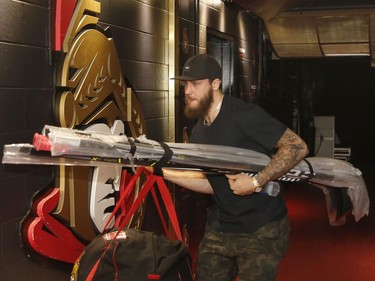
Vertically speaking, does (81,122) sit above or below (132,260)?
above

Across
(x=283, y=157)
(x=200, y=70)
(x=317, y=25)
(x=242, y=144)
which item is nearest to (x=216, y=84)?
(x=200, y=70)

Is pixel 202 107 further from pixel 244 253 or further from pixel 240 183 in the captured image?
pixel 244 253

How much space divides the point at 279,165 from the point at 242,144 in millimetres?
174

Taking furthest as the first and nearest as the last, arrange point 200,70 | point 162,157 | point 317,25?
point 317,25
point 200,70
point 162,157

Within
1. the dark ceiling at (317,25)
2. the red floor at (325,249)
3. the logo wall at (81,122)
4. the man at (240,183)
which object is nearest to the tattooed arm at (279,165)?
the man at (240,183)

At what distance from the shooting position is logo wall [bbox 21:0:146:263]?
8.76 feet

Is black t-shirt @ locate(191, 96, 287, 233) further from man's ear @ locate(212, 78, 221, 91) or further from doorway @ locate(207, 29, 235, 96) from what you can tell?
doorway @ locate(207, 29, 235, 96)

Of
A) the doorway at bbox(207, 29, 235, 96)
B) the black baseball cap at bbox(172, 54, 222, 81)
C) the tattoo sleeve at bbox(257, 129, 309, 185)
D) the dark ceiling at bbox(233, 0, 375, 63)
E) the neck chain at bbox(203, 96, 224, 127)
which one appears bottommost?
the tattoo sleeve at bbox(257, 129, 309, 185)

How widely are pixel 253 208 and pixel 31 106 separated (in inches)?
43.1

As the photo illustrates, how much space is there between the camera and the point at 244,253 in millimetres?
2250

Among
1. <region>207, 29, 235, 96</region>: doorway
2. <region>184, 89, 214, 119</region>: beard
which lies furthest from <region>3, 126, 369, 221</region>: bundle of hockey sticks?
<region>207, 29, 235, 96</region>: doorway

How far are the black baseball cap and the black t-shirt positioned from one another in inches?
4.7

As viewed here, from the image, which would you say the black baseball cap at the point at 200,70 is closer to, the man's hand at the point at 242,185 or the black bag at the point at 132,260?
the man's hand at the point at 242,185

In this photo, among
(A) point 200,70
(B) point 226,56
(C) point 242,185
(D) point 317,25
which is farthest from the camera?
(D) point 317,25
